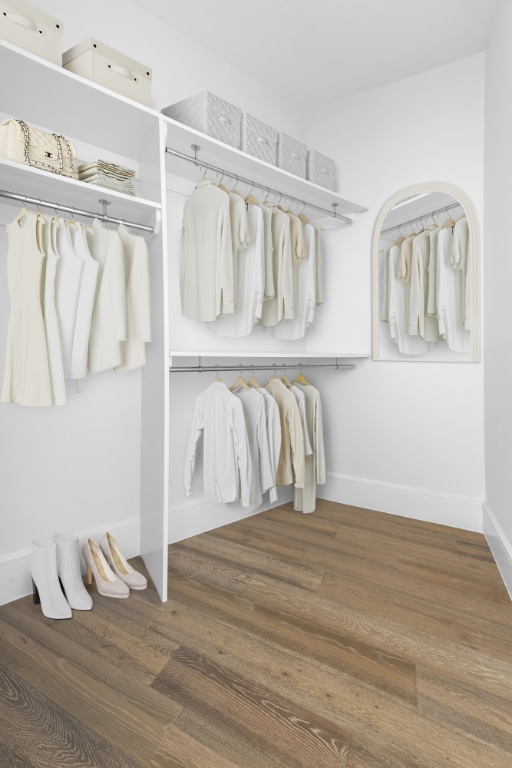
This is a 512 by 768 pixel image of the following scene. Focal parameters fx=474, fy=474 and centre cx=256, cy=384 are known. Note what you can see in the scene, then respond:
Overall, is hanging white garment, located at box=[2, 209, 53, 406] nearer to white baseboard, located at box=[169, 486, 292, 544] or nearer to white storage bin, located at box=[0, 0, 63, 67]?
white storage bin, located at box=[0, 0, 63, 67]

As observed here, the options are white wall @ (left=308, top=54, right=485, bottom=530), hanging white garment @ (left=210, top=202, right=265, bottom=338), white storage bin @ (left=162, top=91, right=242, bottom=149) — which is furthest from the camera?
white wall @ (left=308, top=54, right=485, bottom=530)

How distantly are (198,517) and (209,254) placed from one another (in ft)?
5.04

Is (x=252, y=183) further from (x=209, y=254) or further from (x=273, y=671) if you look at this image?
(x=273, y=671)

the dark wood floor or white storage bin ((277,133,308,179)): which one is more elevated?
white storage bin ((277,133,308,179))

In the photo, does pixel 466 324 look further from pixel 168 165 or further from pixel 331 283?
pixel 168 165

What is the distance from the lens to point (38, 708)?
4.58 ft

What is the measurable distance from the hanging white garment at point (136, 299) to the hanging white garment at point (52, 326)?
0.32 meters

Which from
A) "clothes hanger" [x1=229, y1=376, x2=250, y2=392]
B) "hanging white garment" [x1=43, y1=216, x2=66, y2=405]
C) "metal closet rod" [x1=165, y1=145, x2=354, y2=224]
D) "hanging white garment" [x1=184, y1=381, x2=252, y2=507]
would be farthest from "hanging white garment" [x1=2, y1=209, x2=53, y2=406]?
"clothes hanger" [x1=229, y1=376, x2=250, y2=392]

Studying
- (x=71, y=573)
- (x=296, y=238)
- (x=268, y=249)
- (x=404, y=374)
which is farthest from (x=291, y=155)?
(x=71, y=573)

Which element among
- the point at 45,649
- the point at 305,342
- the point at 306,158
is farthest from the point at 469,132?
the point at 45,649

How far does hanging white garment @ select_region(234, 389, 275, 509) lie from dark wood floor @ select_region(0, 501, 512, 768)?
475 mm

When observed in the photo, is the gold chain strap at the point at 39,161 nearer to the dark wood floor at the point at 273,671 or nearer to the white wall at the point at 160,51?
the white wall at the point at 160,51

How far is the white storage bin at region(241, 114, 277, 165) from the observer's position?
101 inches

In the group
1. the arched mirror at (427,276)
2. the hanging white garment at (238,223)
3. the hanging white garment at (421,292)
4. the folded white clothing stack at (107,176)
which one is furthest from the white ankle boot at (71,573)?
the hanging white garment at (421,292)
